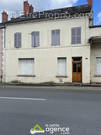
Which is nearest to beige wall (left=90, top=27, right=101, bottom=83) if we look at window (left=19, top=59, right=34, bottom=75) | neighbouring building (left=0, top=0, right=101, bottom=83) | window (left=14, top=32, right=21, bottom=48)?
neighbouring building (left=0, top=0, right=101, bottom=83)

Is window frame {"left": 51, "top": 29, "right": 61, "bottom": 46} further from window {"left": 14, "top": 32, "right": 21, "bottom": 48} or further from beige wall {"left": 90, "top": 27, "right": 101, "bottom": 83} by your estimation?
window {"left": 14, "top": 32, "right": 21, "bottom": 48}

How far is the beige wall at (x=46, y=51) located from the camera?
12648mm

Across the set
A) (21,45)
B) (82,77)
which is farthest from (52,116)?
(21,45)

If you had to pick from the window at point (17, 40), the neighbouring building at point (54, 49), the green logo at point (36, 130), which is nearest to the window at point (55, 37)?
the neighbouring building at point (54, 49)

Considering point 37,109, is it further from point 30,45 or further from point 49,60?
point 30,45

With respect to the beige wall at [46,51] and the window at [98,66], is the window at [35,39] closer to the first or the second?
the beige wall at [46,51]

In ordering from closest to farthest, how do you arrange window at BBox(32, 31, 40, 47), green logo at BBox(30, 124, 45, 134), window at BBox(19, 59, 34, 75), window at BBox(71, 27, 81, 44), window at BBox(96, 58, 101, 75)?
green logo at BBox(30, 124, 45, 134)
window at BBox(71, 27, 81, 44)
window at BBox(96, 58, 101, 75)
window at BBox(32, 31, 40, 47)
window at BBox(19, 59, 34, 75)

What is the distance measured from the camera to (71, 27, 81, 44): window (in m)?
12.8

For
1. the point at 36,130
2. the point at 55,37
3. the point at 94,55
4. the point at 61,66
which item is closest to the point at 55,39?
the point at 55,37

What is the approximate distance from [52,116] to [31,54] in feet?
35.5

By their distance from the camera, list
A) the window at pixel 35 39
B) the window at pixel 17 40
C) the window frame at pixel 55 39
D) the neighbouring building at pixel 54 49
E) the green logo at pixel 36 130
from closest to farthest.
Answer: the green logo at pixel 36 130 → the neighbouring building at pixel 54 49 → the window frame at pixel 55 39 → the window at pixel 35 39 → the window at pixel 17 40

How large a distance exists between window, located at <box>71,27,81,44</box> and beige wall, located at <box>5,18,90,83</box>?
333mm

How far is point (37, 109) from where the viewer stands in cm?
495

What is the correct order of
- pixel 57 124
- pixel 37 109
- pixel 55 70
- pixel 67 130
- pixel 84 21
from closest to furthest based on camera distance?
pixel 67 130
pixel 57 124
pixel 37 109
pixel 84 21
pixel 55 70
